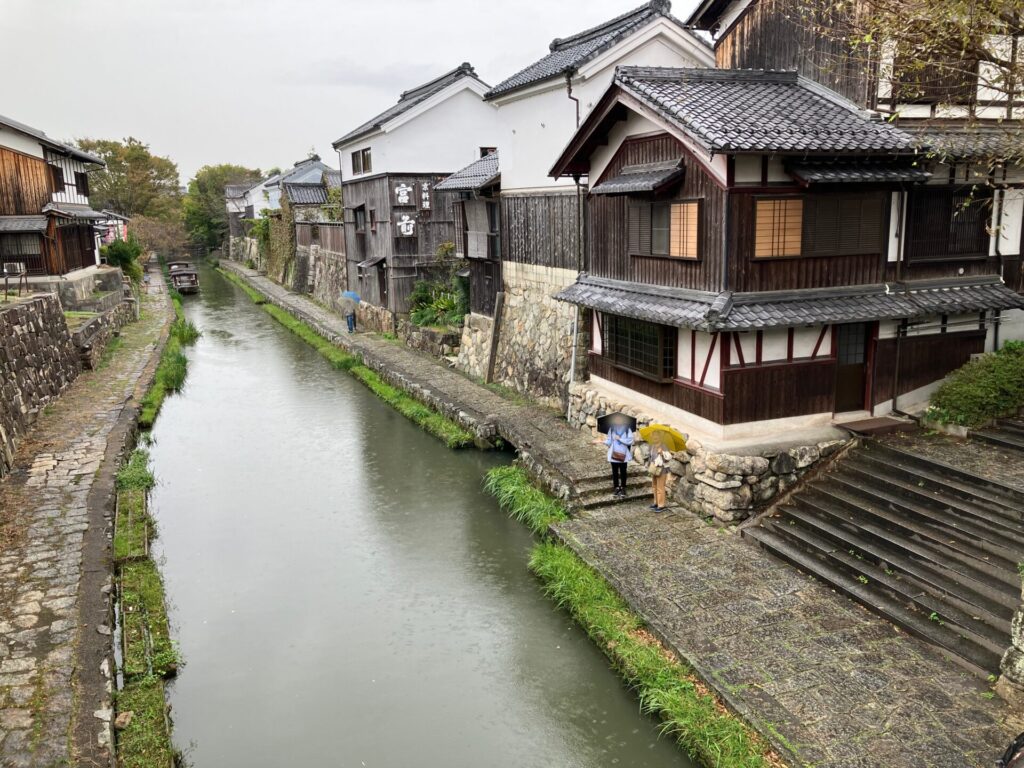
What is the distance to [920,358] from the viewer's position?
44.2 feet

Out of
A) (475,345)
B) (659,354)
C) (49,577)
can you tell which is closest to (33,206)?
(475,345)

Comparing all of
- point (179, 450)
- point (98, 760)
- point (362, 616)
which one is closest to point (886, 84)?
point (362, 616)

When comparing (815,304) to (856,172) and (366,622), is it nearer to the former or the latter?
(856,172)

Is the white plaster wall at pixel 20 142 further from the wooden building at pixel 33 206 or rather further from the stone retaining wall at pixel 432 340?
the stone retaining wall at pixel 432 340

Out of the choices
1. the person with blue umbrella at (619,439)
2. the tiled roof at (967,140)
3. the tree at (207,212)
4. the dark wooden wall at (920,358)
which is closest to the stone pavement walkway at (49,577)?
the person with blue umbrella at (619,439)

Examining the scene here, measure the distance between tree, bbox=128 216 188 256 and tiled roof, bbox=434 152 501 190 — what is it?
4562 cm

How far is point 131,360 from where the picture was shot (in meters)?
27.3

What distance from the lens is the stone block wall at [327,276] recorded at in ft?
128

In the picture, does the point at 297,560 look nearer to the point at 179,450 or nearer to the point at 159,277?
the point at 179,450

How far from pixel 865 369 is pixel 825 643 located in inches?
236

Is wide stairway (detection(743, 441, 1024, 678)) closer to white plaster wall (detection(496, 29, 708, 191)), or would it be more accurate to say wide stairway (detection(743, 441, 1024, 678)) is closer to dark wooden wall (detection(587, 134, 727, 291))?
dark wooden wall (detection(587, 134, 727, 291))

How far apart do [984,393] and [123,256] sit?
44822mm

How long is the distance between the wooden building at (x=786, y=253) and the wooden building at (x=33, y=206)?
26338 mm

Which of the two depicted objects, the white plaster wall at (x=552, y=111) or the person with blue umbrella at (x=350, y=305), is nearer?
the white plaster wall at (x=552, y=111)
